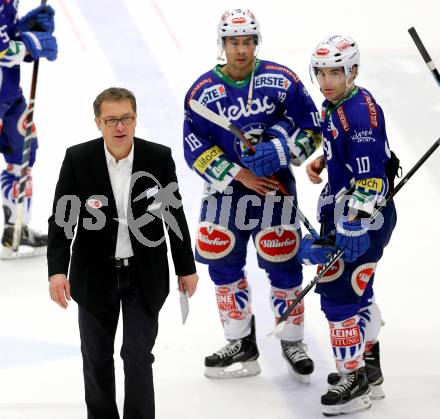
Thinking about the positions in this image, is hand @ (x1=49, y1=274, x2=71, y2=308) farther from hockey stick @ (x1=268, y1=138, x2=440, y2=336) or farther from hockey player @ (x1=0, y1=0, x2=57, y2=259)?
hockey player @ (x1=0, y1=0, x2=57, y2=259)

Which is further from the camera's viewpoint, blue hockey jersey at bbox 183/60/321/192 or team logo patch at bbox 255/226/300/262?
team logo patch at bbox 255/226/300/262

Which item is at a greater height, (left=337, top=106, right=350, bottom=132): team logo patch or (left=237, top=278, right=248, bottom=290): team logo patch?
(left=337, top=106, right=350, bottom=132): team logo patch

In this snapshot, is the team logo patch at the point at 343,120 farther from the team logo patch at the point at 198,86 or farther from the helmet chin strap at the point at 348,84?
the team logo patch at the point at 198,86

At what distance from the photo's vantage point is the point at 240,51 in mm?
5281

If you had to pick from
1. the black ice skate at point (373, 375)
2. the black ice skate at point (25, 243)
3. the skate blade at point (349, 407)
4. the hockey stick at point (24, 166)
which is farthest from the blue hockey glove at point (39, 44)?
the skate blade at point (349, 407)

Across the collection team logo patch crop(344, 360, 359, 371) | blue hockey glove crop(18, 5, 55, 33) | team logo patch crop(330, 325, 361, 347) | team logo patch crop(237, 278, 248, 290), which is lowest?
team logo patch crop(344, 360, 359, 371)

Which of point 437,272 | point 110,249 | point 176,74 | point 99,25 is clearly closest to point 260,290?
point 437,272

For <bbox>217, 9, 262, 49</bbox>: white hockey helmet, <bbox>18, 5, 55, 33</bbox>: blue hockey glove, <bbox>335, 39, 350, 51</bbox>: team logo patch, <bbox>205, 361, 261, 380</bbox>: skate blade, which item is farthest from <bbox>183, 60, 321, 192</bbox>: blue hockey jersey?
<bbox>18, 5, 55, 33</bbox>: blue hockey glove

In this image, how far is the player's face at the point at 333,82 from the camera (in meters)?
4.99

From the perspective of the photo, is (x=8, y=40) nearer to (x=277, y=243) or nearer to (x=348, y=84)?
(x=277, y=243)

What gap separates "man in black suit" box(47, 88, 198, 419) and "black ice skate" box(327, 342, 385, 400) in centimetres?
100

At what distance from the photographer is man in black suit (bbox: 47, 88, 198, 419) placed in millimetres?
4574

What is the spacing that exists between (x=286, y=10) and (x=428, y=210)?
→ 2853 millimetres

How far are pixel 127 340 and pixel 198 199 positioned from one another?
280 cm
